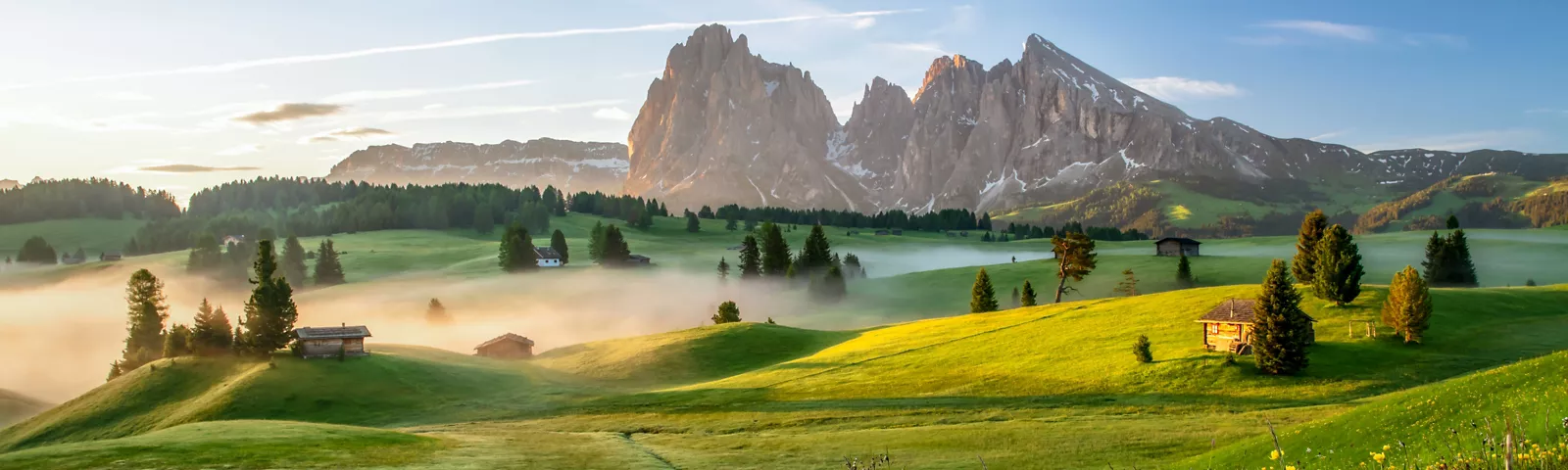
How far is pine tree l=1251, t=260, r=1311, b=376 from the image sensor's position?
56250 mm

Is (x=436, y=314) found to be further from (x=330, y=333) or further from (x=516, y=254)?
(x=330, y=333)

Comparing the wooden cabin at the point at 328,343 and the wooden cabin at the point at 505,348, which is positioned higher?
the wooden cabin at the point at 328,343

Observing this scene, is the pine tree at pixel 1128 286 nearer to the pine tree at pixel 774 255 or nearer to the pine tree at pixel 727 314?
the pine tree at pixel 727 314

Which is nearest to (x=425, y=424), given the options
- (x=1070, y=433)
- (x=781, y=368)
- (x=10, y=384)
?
(x=781, y=368)

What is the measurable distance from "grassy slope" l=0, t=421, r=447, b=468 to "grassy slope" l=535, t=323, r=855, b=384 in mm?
33966

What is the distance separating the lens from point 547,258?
188 meters

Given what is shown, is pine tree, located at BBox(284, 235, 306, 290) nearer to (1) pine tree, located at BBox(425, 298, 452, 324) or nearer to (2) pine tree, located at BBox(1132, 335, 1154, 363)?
(1) pine tree, located at BBox(425, 298, 452, 324)

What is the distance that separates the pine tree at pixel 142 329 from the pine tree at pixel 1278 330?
9850cm

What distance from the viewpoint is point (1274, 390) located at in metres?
53.0

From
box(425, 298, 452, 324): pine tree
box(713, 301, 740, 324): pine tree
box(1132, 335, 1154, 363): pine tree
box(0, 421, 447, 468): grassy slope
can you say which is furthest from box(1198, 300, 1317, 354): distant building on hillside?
box(425, 298, 452, 324): pine tree

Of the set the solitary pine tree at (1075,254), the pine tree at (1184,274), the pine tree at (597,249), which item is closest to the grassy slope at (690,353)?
the solitary pine tree at (1075,254)

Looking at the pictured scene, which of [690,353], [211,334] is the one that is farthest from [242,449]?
[211,334]

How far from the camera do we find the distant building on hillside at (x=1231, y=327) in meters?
62.5

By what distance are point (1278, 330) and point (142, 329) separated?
335 feet
